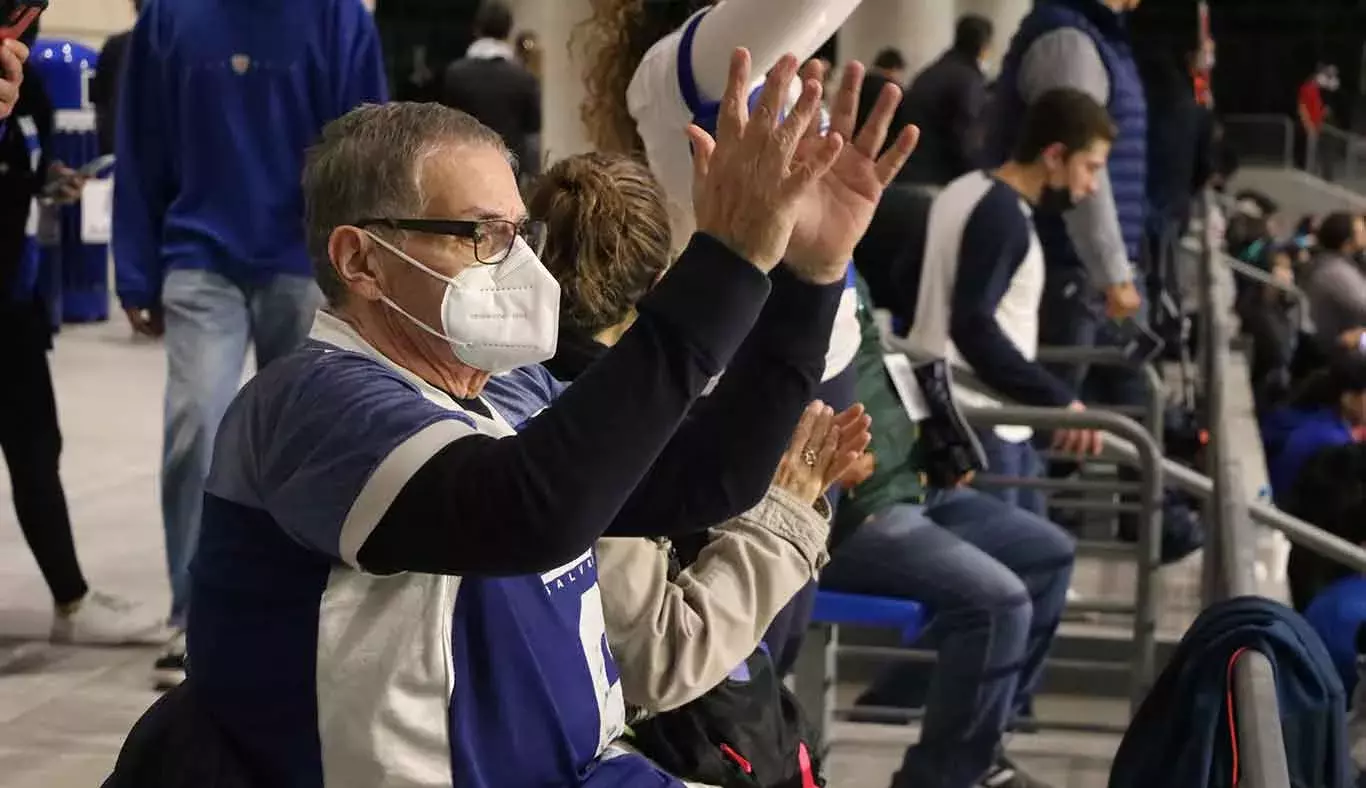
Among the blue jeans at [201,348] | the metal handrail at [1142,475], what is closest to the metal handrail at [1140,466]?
the metal handrail at [1142,475]

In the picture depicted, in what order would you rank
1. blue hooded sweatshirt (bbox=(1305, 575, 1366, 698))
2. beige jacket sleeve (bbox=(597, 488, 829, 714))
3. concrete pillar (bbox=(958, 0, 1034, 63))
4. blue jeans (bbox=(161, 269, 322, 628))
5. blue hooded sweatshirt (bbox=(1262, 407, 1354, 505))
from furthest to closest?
1. concrete pillar (bbox=(958, 0, 1034, 63))
2. blue hooded sweatshirt (bbox=(1262, 407, 1354, 505))
3. blue jeans (bbox=(161, 269, 322, 628))
4. blue hooded sweatshirt (bbox=(1305, 575, 1366, 698))
5. beige jacket sleeve (bbox=(597, 488, 829, 714))

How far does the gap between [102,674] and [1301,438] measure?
4.11 meters

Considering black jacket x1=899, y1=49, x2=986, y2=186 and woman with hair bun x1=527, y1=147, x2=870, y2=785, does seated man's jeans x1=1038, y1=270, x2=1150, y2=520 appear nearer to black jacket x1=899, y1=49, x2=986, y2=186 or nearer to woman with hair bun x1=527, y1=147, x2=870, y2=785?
black jacket x1=899, y1=49, x2=986, y2=186

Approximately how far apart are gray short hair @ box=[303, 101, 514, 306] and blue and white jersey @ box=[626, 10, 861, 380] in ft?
2.47

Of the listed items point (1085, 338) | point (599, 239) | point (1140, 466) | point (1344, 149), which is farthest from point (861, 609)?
point (1344, 149)

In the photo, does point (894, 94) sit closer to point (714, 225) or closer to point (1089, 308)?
point (714, 225)

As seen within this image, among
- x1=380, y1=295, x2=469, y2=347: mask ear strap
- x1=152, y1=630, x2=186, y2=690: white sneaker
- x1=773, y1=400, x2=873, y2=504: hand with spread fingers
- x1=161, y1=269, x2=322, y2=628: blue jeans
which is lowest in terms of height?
x1=152, y1=630, x2=186, y2=690: white sneaker

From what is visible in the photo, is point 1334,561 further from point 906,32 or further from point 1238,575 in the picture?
point 906,32

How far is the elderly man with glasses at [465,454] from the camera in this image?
157 cm

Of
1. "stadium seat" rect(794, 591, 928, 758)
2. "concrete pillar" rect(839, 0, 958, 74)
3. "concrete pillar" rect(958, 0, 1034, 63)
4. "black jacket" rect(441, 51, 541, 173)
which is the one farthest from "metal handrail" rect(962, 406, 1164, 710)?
"concrete pillar" rect(958, 0, 1034, 63)

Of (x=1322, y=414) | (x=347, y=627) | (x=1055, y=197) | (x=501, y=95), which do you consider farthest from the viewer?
(x=501, y=95)

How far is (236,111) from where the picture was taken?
409 cm

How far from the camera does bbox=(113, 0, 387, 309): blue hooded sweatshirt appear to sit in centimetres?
408

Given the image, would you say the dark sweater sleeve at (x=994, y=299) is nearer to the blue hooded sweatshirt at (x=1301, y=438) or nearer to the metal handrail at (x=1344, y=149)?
the blue hooded sweatshirt at (x=1301, y=438)
